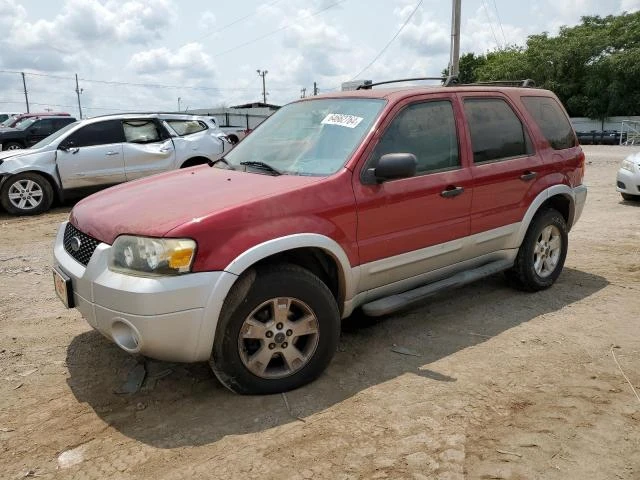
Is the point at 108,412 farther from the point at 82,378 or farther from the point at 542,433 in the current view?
the point at 542,433

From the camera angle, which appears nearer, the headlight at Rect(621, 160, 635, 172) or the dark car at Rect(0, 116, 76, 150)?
the headlight at Rect(621, 160, 635, 172)

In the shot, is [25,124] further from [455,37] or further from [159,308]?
[159,308]

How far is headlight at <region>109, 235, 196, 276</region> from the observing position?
290 cm

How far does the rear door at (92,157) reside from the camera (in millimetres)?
9461

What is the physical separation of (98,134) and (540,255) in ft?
24.9

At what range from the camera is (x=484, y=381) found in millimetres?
3463

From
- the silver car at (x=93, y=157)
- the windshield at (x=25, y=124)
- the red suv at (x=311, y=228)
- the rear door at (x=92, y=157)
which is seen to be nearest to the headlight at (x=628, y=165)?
the red suv at (x=311, y=228)

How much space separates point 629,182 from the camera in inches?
370

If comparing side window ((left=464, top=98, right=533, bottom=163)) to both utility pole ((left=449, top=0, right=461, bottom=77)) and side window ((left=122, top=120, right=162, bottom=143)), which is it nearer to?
side window ((left=122, top=120, right=162, bottom=143))

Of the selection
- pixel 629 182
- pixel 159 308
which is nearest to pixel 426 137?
pixel 159 308

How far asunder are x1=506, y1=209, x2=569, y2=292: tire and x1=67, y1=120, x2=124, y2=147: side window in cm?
733

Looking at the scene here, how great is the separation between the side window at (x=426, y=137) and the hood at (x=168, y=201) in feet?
2.30

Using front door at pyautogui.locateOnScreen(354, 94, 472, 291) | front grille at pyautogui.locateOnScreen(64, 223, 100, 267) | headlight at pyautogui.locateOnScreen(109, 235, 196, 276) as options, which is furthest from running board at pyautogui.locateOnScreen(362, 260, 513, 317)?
front grille at pyautogui.locateOnScreen(64, 223, 100, 267)

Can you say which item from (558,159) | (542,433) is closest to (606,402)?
(542,433)
